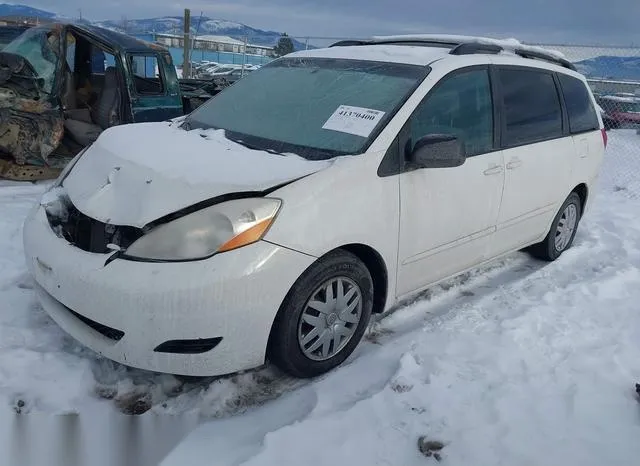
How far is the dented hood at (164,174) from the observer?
8.56 ft

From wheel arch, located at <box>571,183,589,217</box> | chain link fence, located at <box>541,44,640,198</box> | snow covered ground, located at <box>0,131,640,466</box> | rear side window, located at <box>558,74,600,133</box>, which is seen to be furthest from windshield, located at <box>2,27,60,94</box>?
chain link fence, located at <box>541,44,640,198</box>

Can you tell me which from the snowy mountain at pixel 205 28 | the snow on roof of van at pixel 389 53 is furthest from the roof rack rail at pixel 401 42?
the snowy mountain at pixel 205 28

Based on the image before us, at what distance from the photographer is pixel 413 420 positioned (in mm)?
2588

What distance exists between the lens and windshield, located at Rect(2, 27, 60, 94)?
261 inches

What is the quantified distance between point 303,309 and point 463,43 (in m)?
2.29

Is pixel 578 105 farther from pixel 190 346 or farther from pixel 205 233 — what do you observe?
pixel 190 346

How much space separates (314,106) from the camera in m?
3.42

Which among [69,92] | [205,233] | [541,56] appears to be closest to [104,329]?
[205,233]

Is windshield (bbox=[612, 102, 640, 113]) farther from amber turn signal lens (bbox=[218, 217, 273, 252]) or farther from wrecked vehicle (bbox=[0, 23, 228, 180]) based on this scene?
amber turn signal lens (bbox=[218, 217, 273, 252])

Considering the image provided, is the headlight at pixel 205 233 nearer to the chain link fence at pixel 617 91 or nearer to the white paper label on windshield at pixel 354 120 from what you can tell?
the white paper label on windshield at pixel 354 120

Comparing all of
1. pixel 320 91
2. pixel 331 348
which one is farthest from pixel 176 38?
pixel 331 348

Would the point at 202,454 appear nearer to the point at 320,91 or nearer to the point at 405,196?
the point at 405,196

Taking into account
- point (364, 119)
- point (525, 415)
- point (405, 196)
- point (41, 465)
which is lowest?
point (41, 465)

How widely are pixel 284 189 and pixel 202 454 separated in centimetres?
123
